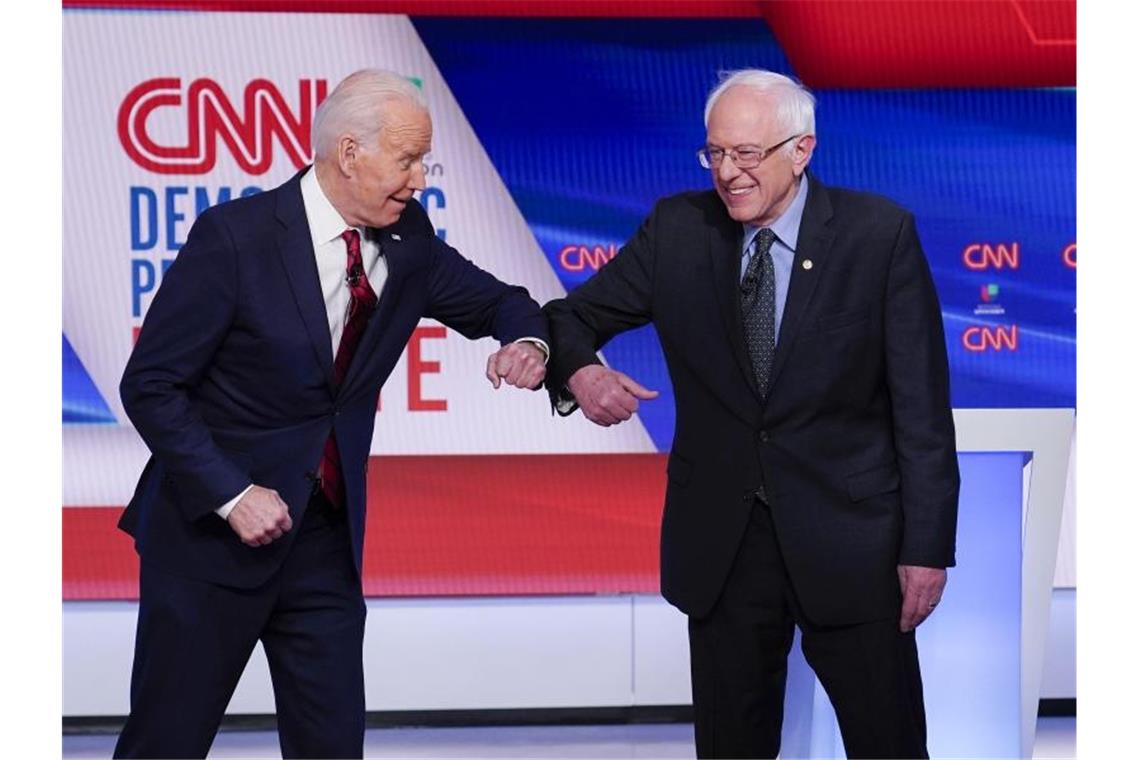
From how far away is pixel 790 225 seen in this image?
9.01 feet

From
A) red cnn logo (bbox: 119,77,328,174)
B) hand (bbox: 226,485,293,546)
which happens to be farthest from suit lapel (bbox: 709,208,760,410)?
red cnn logo (bbox: 119,77,328,174)

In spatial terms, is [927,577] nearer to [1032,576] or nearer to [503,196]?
[1032,576]

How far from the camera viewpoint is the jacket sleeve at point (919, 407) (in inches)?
104

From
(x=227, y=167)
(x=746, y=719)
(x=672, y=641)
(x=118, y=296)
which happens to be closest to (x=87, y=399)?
(x=118, y=296)

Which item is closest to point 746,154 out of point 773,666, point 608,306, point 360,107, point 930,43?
point 608,306

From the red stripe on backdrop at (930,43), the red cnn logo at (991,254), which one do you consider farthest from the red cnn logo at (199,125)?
the red cnn logo at (991,254)

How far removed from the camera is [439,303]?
9.70ft

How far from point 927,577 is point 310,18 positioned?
2649mm

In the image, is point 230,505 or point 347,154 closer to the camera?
point 230,505

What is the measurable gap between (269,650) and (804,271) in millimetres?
1077

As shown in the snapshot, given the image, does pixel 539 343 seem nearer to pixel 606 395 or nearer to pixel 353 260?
pixel 606 395

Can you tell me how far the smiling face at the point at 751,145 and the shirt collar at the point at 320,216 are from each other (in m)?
0.62
